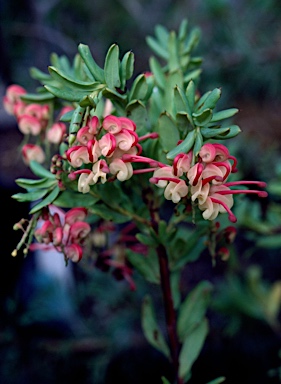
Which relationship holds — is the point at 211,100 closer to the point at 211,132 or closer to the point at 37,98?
the point at 211,132

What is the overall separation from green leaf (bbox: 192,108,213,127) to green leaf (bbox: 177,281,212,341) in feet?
0.81

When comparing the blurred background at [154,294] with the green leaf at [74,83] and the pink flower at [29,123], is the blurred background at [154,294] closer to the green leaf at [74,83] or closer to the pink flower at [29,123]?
the pink flower at [29,123]

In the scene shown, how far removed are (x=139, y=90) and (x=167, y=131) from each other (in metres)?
0.04

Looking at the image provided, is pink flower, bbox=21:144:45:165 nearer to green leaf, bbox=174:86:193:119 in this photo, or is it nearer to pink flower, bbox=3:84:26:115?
pink flower, bbox=3:84:26:115

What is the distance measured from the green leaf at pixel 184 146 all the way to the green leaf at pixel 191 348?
0.24m

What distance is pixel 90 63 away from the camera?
0.41 m

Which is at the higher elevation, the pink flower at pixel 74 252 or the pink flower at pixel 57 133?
the pink flower at pixel 57 133

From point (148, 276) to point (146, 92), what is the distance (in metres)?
0.21

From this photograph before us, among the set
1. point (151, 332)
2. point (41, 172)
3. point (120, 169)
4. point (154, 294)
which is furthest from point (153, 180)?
point (154, 294)

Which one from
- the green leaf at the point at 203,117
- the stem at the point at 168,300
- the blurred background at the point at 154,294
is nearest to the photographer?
the green leaf at the point at 203,117

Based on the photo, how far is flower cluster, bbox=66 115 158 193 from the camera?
0.40m

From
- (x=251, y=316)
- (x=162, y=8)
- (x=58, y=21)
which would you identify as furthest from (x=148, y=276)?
(x=162, y=8)

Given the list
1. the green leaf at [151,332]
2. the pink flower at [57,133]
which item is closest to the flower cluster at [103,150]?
the pink flower at [57,133]

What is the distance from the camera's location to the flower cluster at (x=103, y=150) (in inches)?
15.6
